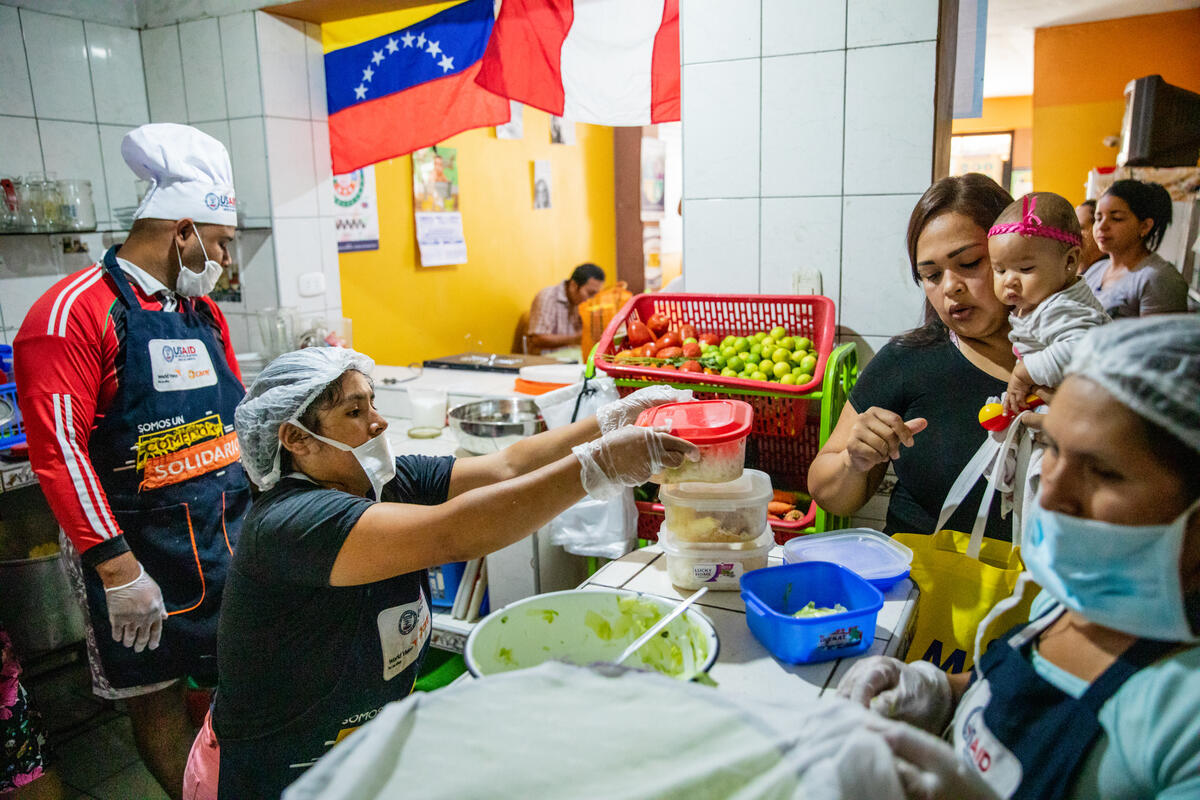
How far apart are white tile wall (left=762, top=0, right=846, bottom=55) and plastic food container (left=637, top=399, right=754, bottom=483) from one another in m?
1.86

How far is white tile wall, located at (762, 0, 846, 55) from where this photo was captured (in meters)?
2.98

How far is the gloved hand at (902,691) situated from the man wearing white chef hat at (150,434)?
2.25 metres

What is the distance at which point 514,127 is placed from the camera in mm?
7328

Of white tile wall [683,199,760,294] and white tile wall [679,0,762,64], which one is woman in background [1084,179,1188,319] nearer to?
white tile wall [683,199,760,294]

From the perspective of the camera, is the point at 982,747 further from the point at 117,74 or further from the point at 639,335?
the point at 117,74

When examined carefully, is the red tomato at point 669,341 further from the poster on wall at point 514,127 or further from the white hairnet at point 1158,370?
the poster on wall at point 514,127

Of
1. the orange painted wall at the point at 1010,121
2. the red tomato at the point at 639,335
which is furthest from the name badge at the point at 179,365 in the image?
the orange painted wall at the point at 1010,121

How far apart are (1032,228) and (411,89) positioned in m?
3.60

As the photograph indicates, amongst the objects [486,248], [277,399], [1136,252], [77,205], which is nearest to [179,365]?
[277,399]

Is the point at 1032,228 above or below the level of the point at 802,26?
below

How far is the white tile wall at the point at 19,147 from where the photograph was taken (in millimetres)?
3926

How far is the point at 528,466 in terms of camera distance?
2.28 m

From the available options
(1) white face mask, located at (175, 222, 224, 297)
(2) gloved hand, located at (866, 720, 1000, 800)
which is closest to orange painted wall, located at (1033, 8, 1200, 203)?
(1) white face mask, located at (175, 222, 224, 297)

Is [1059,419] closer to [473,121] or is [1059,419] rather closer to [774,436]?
[774,436]
